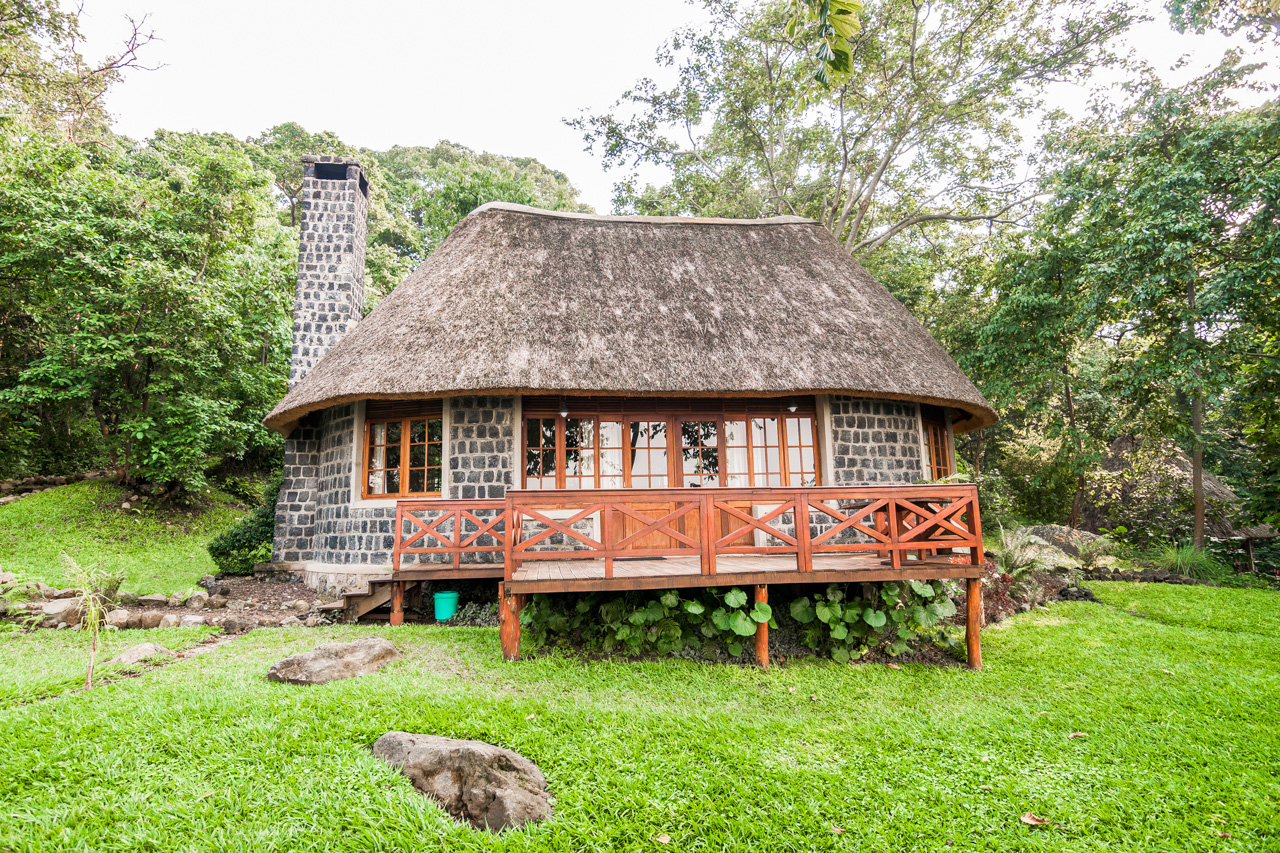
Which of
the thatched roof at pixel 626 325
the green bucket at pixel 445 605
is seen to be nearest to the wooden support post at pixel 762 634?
the thatched roof at pixel 626 325

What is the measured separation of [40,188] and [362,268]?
6.22 metres

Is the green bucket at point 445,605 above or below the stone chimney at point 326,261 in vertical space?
below

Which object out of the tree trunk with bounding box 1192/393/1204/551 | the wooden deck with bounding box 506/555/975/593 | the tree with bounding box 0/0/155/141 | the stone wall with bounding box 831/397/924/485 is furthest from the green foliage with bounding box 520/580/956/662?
the tree with bounding box 0/0/155/141

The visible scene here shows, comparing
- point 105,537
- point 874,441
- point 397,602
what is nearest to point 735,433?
point 874,441

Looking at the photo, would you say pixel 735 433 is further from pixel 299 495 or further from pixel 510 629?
pixel 299 495

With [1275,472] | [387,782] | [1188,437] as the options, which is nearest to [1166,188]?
[1188,437]

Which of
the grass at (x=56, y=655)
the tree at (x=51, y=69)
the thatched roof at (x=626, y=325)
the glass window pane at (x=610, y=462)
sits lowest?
the grass at (x=56, y=655)

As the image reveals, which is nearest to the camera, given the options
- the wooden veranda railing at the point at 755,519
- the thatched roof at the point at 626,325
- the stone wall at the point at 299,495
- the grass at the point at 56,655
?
the grass at the point at 56,655

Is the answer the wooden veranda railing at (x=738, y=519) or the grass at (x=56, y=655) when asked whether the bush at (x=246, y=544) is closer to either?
the grass at (x=56, y=655)

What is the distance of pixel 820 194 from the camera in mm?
15648

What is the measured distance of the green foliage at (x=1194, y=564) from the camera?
31.9 ft

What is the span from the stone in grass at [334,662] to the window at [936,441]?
288 inches

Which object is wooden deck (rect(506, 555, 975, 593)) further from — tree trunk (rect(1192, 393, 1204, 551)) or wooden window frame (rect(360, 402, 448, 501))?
tree trunk (rect(1192, 393, 1204, 551))

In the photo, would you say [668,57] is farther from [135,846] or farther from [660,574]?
[135,846]
